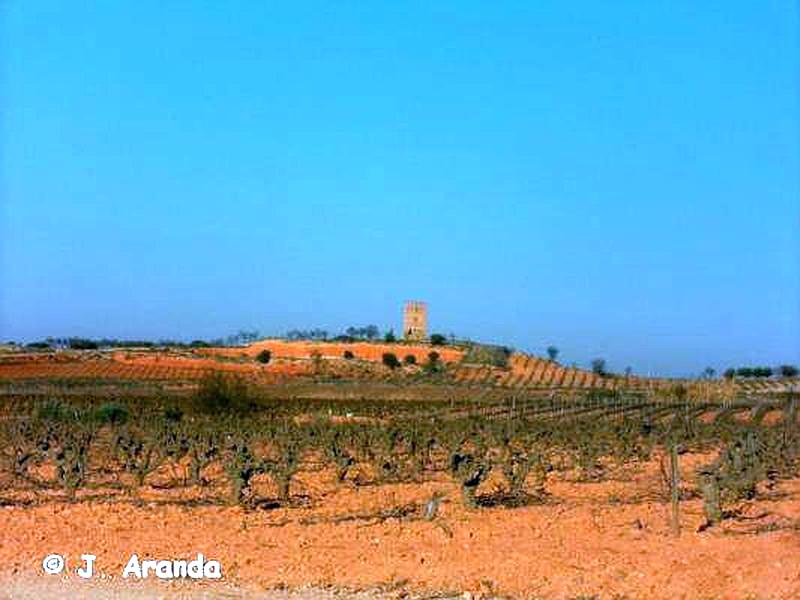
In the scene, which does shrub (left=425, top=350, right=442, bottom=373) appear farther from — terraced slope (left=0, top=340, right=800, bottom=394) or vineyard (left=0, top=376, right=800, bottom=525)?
vineyard (left=0, top=376, right=800, bottom=525)

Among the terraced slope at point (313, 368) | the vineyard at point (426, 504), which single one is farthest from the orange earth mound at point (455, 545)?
the terraced slope at point (313, 368)

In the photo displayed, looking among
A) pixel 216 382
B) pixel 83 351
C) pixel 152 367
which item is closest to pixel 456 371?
pixel 152 367

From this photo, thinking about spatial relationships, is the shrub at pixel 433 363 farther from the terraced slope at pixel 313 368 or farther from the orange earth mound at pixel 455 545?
the orange earth mound at pixel 455 545

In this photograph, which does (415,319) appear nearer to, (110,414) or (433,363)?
(433,363)

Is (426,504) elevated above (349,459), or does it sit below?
below

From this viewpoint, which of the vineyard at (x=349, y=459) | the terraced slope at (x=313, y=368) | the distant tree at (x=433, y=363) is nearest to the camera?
the vineyard at (x=349, y=459)
